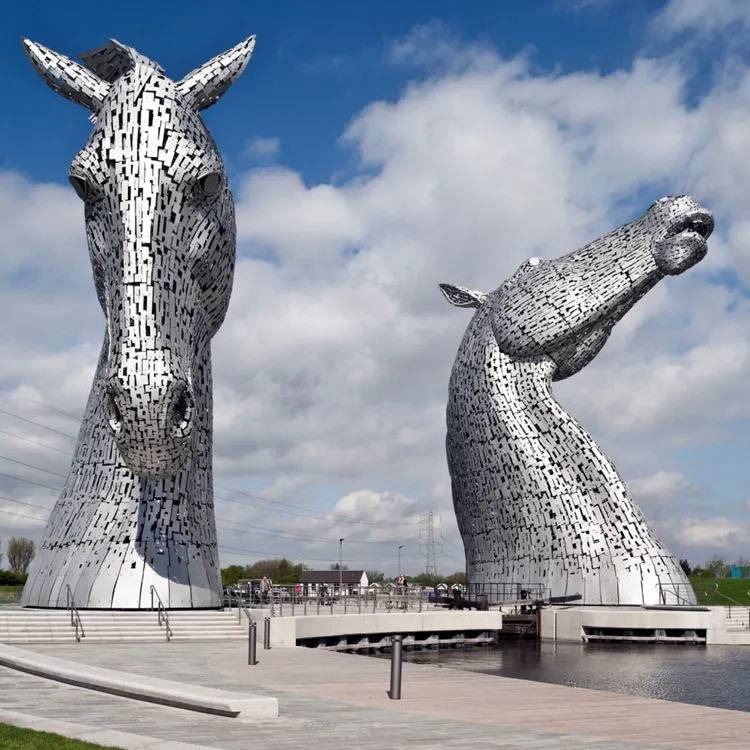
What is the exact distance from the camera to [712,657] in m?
19.2

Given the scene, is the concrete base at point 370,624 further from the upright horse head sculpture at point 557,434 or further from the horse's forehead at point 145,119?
the horse's forehead at point 145,119

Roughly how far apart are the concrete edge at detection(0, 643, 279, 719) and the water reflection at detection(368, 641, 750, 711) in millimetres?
7071

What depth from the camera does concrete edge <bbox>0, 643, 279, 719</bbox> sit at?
7.87m

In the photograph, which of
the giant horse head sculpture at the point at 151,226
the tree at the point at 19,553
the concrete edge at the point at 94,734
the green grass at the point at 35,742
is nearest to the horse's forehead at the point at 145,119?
the giant horse head sculpture at the point at 151,226

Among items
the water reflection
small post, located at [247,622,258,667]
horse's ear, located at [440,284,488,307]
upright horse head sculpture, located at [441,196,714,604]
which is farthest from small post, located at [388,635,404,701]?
horse's ear, located at [440,284,488,307]

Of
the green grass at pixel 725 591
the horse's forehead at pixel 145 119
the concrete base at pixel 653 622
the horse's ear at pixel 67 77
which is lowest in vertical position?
the concrete base at pixel 653 622

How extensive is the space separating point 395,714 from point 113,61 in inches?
497

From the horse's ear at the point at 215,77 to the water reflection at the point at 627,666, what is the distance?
1060 cm

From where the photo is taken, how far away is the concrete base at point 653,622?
73.5 feet

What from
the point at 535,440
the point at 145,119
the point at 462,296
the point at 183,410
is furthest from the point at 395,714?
the point at 462,296

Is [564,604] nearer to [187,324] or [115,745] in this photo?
[187,324]

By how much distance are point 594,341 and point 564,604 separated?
7384mm

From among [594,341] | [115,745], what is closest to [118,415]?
[115,745]

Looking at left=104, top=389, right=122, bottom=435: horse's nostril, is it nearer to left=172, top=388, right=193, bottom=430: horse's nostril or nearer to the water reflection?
left=172, top=388, right=193, bottom=430: horse's nostril
